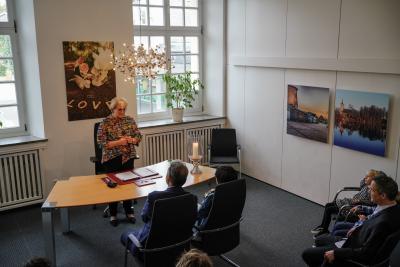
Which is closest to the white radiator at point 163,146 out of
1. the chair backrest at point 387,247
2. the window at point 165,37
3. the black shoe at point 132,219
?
the window at point 165,37

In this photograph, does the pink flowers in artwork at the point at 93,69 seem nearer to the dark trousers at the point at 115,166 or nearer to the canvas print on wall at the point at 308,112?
the dark trousers at the point at 115,166

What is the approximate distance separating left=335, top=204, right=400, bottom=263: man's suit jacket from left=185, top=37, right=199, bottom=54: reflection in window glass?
4.66 m

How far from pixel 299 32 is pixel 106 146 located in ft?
9.64

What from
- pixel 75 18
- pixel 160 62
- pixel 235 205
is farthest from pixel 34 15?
pixel 235 205

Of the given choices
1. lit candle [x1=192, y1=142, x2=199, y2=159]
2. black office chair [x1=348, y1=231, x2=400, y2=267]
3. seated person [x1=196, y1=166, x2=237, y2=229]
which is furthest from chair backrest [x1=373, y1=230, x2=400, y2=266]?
lit candle [x1=192, y1=142, x2=199, y2=159]

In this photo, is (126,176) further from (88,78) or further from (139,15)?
(139,15)

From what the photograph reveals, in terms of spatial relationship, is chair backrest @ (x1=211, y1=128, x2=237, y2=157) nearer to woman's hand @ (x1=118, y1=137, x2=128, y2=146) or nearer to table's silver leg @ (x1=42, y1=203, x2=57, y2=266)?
woman's hand @ (x1=118, y1=137, x2=128, y2=146)

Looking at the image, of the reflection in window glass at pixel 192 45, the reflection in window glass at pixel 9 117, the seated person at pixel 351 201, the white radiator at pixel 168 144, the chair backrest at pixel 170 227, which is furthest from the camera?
the reflection in window glass at pixel 192 45

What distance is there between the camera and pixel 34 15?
4992 mm

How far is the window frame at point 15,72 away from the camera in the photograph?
5.36 meters

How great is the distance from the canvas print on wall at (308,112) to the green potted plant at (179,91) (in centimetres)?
174

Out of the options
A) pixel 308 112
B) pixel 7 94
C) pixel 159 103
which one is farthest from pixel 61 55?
pixel 308 112

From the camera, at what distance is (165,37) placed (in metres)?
6.61

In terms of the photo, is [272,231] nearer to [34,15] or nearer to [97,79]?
[97,79]
